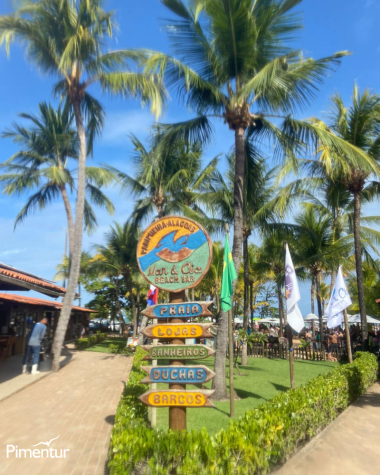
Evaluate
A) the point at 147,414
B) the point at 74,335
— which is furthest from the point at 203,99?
the point at 74,335

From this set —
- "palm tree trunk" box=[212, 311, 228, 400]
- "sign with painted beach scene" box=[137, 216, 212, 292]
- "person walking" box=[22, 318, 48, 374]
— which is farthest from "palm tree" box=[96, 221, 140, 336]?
"sign with painted beach scene" box=[137, 216, 212, 292]

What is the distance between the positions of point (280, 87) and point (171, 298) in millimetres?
6764

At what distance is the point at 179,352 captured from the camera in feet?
15.4

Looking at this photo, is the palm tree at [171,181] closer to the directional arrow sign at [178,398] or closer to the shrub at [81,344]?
the shrub at [81,344]

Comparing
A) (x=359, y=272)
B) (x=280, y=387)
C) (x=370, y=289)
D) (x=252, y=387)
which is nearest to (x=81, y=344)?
(x=252, y=387)

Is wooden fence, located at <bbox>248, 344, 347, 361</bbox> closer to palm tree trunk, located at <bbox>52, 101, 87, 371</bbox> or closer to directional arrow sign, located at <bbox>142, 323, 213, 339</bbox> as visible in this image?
palm tree trunk, located at <bbox>52, 101, 87, 371</bbox>

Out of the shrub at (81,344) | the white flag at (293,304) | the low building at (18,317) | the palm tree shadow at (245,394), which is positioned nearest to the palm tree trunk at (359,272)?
the white flag at (293,304)

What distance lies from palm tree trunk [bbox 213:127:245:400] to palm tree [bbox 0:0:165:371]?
355cm

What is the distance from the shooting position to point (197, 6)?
909 cm

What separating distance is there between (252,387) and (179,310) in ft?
21.7

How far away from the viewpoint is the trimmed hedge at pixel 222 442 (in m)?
3.89

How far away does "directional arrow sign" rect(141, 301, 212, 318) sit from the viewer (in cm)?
470

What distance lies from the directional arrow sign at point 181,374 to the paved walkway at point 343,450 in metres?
1.63

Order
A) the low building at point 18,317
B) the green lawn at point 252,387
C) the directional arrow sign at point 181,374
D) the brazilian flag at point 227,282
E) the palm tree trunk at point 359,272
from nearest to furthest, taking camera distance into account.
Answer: the directional arrow sign at point 181,374 → the green lawn at point 252,387 → the brazilian flag at point 227,282 → the palm tree trunk at point 359,272 → the low building at point 18,317
